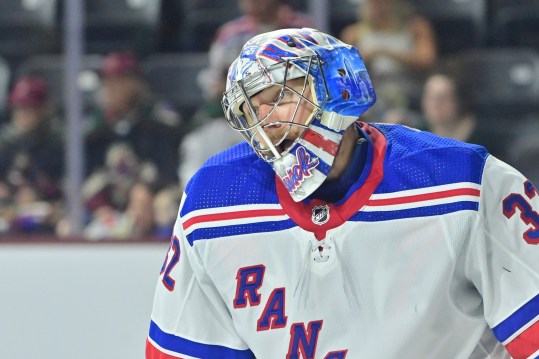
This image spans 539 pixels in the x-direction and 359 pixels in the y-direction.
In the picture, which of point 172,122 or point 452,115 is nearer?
point 452,115

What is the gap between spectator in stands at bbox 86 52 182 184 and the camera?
356cm

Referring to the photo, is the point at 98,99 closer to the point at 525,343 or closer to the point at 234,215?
the point at 234,215

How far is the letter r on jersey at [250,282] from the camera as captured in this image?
173cm

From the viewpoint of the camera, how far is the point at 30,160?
3598 millimetres

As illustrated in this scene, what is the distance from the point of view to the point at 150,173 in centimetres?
358

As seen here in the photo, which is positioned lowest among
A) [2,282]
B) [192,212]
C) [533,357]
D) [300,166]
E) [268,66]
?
[2,282]

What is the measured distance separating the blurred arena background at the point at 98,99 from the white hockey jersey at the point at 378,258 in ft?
3.66

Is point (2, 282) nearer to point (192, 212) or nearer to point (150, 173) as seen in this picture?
point (150, 173)

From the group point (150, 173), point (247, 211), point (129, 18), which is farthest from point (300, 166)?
point (129, 18)

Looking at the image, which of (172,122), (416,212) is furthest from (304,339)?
(172,122)

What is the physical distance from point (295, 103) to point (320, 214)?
0.18 metres

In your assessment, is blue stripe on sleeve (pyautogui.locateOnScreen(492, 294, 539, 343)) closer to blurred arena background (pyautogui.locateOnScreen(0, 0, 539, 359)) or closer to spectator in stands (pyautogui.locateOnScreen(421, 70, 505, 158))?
blurred arena background (pyautogui.locateOnScreen(0, 0, 539, 359))

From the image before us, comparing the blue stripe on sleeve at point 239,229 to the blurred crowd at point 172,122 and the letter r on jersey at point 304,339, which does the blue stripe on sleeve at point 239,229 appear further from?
the blurred crowd at point 172,122

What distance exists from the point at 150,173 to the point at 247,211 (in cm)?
188
